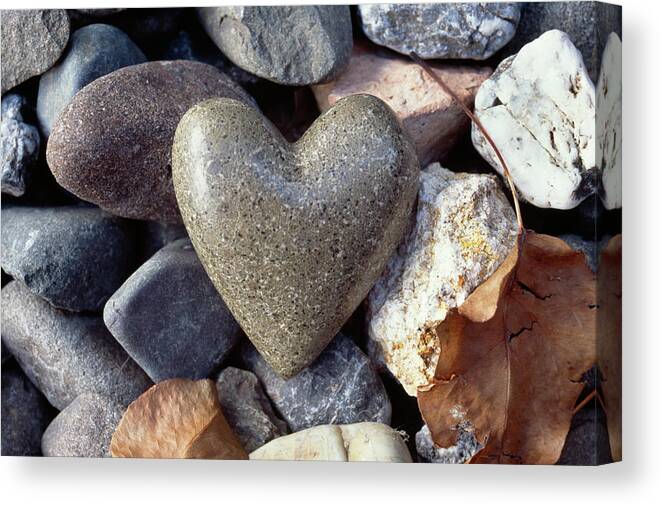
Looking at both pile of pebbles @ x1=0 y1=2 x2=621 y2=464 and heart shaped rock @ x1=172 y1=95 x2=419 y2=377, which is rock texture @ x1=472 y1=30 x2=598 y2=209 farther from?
heart shaped rock @ x1=172 y1=95 x2=419 y2=377

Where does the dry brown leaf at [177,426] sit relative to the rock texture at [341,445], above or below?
above

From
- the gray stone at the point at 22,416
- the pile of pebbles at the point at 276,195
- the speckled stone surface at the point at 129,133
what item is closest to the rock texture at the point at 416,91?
the pile of pebbles at the point at 276,195

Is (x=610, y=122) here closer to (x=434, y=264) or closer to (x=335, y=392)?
(x=434, y=264)

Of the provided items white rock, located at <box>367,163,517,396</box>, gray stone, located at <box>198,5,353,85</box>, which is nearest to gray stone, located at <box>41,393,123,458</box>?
white rock, located at <box>367,163,517,396</box>

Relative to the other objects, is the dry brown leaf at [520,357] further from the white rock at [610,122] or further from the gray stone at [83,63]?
the gray stone at [83,63]

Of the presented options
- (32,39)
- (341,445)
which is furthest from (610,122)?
(32,39)

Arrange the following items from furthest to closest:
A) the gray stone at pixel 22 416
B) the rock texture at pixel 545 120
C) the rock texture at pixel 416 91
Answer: the gray stone at pixel 22 416, the rock texture at pixel 416 91, the rock texture at pixel 545 120

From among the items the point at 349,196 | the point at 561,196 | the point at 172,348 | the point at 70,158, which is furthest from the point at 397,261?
the point at 70,158

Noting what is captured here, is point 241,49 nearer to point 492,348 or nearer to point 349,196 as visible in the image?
point 349,196
